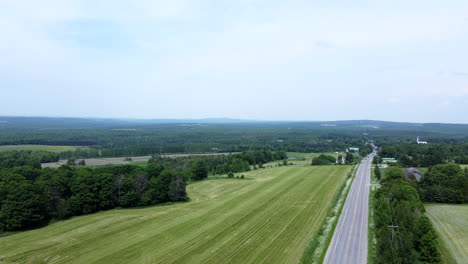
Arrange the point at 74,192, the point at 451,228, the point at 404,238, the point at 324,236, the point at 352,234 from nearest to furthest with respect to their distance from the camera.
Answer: the point at 404,238
the point at 324,236
the point at 352,234
the point at 451,228
the point at 74,192

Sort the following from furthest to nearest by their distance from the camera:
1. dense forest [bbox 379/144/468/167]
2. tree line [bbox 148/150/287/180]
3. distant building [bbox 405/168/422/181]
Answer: dense forest [bbox 379/144/468/167]
tree line [bbox 148/150/287/180]
distant building [bbox 405/168/422/181]

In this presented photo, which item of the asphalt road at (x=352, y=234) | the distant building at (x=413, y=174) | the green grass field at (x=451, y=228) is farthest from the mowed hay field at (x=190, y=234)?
the distant building at (x=413, y=174)

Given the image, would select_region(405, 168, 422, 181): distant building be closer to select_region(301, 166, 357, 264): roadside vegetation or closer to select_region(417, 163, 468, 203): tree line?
select_region(417, 163, 468, 203): tree line

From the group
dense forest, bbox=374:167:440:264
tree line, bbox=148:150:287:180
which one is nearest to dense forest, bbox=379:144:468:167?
tree line, bbox=148:150:287:180

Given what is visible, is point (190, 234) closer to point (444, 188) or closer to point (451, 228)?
point (451, 228)

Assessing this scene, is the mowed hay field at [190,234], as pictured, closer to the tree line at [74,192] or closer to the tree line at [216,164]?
the tree line at [74,192]

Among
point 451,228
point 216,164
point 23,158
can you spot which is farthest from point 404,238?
point 23,158

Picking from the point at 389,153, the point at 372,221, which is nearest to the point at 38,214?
the point at 372,221
